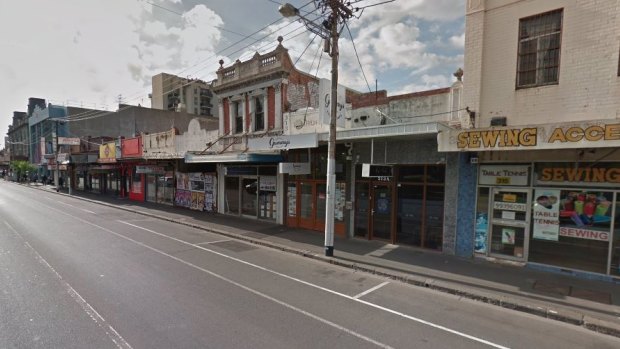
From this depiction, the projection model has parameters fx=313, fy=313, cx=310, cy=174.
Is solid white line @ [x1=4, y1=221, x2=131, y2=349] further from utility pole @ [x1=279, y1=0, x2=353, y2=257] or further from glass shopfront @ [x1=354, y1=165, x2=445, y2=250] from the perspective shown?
glass shopfront @ [x1=354, y1=165, x2=445, y2=250]

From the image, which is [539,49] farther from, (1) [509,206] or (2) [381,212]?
(2) [381,212]

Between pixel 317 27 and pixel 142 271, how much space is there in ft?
27.7

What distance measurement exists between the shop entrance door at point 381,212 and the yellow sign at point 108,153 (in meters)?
24.0

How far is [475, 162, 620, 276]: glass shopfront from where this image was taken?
762cm

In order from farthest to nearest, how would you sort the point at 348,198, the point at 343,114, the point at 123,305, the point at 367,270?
the point at 348,198 → the point at 343,114 → the point at 367,270 → the point at 123,305

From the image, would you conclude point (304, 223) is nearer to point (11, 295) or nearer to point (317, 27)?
A: point (317, 27)

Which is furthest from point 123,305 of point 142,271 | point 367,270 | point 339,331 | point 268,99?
point 268,99

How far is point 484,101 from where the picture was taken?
9.16 metres

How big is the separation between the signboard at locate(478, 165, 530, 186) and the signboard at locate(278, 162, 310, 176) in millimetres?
6442

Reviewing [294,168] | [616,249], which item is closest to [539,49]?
[616,249]

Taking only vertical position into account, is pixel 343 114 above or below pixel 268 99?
below

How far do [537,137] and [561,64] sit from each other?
2.57 m

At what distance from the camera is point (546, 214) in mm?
8414

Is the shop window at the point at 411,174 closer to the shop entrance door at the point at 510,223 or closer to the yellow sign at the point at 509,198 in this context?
the shop entrance door at the point at 510,223
